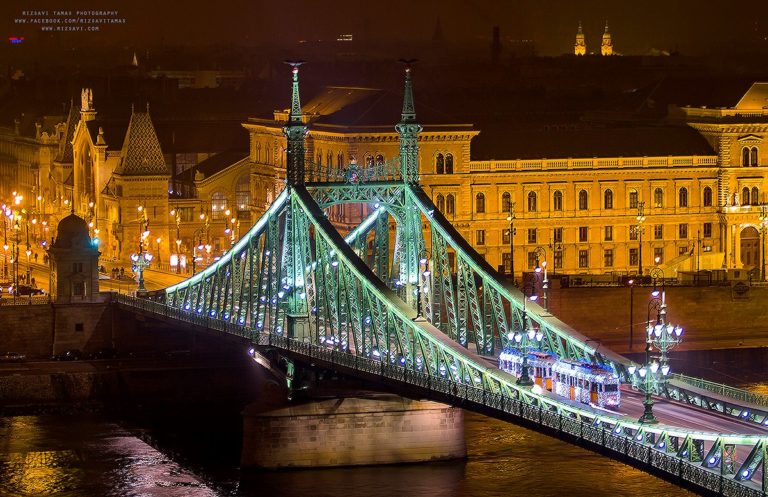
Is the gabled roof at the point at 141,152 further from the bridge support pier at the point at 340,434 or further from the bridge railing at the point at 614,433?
the bridge railing at the point at 614,433

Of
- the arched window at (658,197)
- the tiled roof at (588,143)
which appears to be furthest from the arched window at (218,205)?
the arched window at (658,197)

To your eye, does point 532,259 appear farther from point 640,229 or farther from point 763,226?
point 763,226

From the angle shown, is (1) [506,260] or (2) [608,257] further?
(2) [608,257]

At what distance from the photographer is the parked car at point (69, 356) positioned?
441ft

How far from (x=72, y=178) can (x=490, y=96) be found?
30.8 meters

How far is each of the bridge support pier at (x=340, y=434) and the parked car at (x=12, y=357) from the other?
24.5m

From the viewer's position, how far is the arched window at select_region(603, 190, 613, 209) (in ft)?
535

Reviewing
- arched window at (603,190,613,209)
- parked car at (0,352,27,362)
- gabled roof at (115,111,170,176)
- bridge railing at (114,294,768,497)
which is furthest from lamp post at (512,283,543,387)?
gabled roof at (115,111,170,176)

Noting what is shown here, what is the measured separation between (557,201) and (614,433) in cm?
7387

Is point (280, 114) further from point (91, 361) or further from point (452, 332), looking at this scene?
point (452, 332)

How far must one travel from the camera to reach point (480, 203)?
161m

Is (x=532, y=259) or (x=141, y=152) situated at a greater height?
(x=141, y=152)

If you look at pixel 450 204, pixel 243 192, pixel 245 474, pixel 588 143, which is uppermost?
pixel 588 143

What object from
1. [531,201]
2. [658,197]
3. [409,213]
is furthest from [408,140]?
[658,197]
